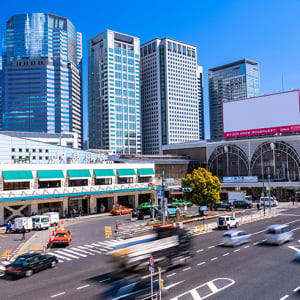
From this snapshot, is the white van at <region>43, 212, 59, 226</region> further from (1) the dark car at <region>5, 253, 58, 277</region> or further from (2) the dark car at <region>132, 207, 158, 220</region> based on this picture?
(1) the dark car at <region>5, 253, 58, 277</region>

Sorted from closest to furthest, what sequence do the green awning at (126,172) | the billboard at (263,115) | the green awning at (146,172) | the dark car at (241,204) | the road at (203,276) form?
the road at (203,276) < the dark car at (241,204) < the green awning at (126,172) < the green awning at (146,172) < the billboard at (263,115)

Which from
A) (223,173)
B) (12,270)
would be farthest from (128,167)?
(12,270)

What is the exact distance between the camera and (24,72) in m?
199

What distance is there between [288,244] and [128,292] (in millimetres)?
20090

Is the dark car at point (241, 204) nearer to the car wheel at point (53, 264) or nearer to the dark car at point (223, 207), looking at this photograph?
the dark car at point (223, 207)

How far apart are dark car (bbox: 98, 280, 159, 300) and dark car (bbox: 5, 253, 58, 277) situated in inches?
290

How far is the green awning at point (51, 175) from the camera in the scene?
187ft

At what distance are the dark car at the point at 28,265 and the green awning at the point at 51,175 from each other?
31.6 metres

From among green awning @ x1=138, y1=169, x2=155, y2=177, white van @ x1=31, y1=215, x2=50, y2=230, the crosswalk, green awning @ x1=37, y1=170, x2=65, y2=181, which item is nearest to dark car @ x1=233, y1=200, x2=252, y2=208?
green awning @ x1=138, y1=169, x2=155, y2=177

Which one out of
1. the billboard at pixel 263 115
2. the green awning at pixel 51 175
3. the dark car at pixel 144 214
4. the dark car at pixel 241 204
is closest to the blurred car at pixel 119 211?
the dark car at pixel 144 214

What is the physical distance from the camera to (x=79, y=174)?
62.6 metres

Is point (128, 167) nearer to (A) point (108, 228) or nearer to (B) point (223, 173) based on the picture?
(A) point (108, 228)

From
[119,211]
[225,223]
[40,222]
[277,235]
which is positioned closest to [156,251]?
[277,235]

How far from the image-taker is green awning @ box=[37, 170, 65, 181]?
5691 cm
